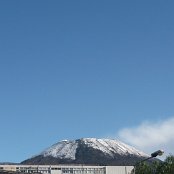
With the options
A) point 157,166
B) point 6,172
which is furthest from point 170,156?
point 6,172

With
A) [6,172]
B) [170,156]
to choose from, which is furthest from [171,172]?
[6,172]

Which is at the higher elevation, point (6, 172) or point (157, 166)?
point (157, 166)

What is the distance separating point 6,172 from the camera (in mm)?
76000

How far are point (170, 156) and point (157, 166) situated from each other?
18.8 feet

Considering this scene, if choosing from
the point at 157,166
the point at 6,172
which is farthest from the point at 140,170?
A: the point at 6,172

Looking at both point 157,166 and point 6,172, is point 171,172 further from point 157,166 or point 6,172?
point 6,172

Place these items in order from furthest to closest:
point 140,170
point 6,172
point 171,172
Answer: point 140,170, point 171,172, point 6,172

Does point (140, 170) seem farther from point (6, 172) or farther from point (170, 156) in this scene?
point (6, 172)

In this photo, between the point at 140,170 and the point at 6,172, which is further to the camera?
the point at 140,170

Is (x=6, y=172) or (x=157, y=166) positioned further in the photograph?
(x=157, y=166)

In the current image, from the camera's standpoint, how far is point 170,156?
17812 centimetres

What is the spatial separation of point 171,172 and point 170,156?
10.0 metres

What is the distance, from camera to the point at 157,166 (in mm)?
179125

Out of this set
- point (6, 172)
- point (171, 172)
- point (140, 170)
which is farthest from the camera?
point (140, 170)
